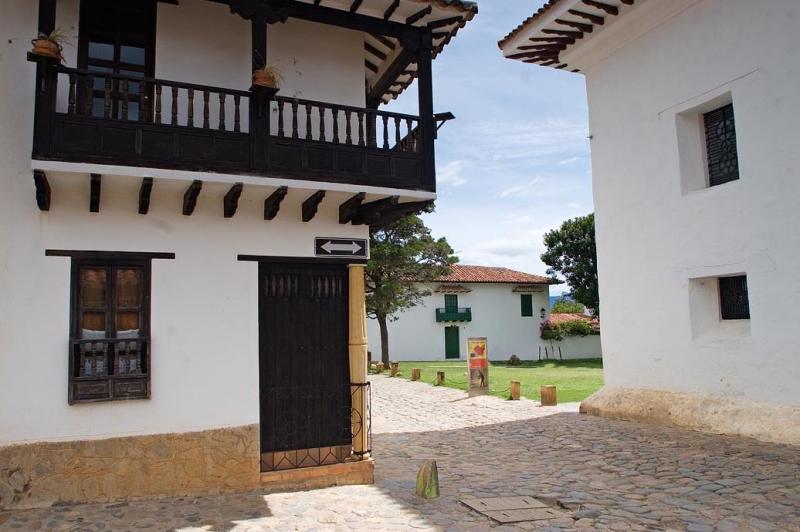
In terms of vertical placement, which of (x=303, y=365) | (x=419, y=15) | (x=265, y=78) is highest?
(x=419, y=15)

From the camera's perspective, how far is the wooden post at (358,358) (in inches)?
297

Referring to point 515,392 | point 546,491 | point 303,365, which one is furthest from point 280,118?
point 515,392

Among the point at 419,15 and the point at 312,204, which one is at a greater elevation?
the point at 419,15

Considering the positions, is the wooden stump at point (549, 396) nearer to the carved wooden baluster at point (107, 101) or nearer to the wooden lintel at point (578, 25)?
the wooden lintel at point (578, 25)

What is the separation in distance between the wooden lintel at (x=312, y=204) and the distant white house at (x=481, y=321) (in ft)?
92.3

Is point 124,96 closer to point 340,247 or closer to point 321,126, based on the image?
point 321,126

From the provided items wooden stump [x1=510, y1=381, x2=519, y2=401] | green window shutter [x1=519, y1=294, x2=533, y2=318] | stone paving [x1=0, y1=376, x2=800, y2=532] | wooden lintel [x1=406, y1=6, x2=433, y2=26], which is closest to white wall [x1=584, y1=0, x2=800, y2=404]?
stone paving [x1=0, y1=376, x2=800, y2=532]

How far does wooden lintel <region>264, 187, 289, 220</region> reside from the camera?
6797mm

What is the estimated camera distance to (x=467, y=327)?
37406 mm

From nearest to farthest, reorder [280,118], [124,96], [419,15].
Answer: [124,96]
[280,118]
[419,15]

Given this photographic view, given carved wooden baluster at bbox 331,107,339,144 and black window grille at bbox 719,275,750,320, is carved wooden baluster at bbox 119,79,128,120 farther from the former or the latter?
black window grille at bbox 719,275,750,320

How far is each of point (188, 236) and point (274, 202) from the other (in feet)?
3.53

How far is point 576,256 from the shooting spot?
120 feet

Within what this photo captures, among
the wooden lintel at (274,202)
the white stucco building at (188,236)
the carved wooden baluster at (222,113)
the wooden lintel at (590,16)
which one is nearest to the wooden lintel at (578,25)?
the wooden lintel at (590,16)
